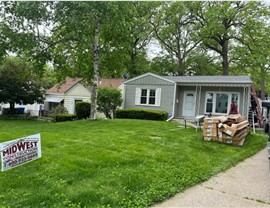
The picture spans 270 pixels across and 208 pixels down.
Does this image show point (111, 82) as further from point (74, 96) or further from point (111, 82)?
point (74, 96)

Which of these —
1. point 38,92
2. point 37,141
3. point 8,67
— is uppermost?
point 8,67

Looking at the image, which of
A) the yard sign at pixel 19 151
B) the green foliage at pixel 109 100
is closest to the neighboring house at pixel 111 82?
the green foliage at pixel 109 100

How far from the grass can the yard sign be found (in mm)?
166

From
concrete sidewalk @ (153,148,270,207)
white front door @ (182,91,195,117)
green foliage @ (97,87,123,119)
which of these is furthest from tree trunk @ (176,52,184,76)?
concrete sidewalk @ (153,148,270,207)

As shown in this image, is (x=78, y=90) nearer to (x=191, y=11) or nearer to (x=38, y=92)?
(x=38, y=92)

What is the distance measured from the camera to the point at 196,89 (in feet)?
58.4

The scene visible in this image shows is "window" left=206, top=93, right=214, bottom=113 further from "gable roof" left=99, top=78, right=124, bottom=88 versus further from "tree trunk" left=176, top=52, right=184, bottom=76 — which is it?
"tree trunk" left=176, top=52, right=184, bottom=76

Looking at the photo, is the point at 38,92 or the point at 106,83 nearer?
the point at 38,92

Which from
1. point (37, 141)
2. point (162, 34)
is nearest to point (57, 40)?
point (37, 141)

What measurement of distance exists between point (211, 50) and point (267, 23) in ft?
23.6

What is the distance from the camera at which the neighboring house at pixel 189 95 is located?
Answer: 645 inches

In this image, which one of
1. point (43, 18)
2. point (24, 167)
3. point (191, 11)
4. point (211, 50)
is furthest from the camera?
point (211, 50)

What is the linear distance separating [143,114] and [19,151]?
40.3ft

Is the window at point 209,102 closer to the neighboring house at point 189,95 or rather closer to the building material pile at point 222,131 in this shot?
the neighboring house at point 189,95
